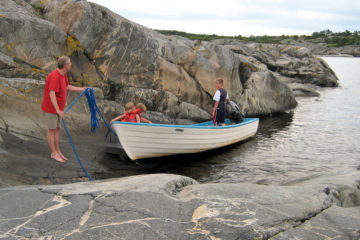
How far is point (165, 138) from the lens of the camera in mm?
9211

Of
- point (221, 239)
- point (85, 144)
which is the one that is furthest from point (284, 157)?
point (221, 239)

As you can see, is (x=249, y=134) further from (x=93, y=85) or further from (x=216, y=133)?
(x=93, y=85)

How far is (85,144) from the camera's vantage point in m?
9.07

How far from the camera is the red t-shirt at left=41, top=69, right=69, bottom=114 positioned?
658 centimetres

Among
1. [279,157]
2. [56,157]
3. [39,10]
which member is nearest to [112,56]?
[39,10]

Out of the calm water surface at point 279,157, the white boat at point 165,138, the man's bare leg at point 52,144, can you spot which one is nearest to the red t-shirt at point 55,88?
the man's bare leg at point 52,144

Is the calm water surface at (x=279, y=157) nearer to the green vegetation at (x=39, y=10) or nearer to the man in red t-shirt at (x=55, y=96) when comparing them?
the man in red t-shirt at (x=55, y=96)

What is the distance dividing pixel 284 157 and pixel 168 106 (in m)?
4.99

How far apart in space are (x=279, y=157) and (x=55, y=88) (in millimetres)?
7482

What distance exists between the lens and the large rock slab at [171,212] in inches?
142

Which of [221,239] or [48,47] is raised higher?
[48,47]

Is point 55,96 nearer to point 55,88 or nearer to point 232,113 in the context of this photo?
point 55,88

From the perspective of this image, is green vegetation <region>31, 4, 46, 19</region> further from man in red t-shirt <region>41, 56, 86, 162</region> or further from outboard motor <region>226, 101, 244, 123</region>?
outboard motor <region>226, 101, 244, 123</region>

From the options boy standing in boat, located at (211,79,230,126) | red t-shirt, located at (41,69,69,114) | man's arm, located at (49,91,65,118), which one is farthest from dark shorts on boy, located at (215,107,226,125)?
man's arm, located at (49,91,65,118)
